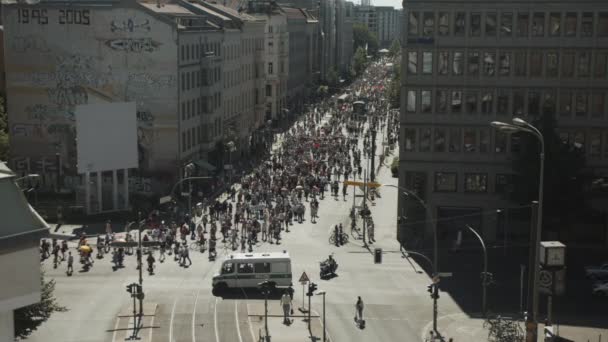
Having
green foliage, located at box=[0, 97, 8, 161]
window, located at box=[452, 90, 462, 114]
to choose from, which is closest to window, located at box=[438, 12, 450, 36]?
window, located at box=[452, 90, 462, 114]

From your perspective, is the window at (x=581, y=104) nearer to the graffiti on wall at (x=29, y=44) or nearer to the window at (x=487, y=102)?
the window at (x=487, y=102)

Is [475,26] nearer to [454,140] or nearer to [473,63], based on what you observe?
[473,63]

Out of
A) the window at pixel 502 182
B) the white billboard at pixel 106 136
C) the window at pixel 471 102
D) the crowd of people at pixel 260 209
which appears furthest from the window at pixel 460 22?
the white billboard at pixel 106 136

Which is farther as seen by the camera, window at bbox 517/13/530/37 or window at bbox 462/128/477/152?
window at bbox 462/128/477/152

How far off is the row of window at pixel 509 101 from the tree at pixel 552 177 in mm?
→ 2889

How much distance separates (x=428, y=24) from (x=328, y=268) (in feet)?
62.8

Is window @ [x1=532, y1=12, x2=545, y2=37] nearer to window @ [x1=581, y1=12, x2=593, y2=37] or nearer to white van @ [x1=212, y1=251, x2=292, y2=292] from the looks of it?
window @ [x1=581, y1=12, x2=593, y2=37]

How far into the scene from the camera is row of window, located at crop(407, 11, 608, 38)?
202 ft

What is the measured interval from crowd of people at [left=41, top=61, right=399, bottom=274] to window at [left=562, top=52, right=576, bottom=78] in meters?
16.7

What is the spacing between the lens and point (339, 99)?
177125 millimetres

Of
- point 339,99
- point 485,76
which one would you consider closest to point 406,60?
point 485,76

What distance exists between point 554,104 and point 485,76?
4.84 meters

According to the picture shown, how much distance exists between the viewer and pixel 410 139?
211 ft

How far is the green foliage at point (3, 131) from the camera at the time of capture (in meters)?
75.5
